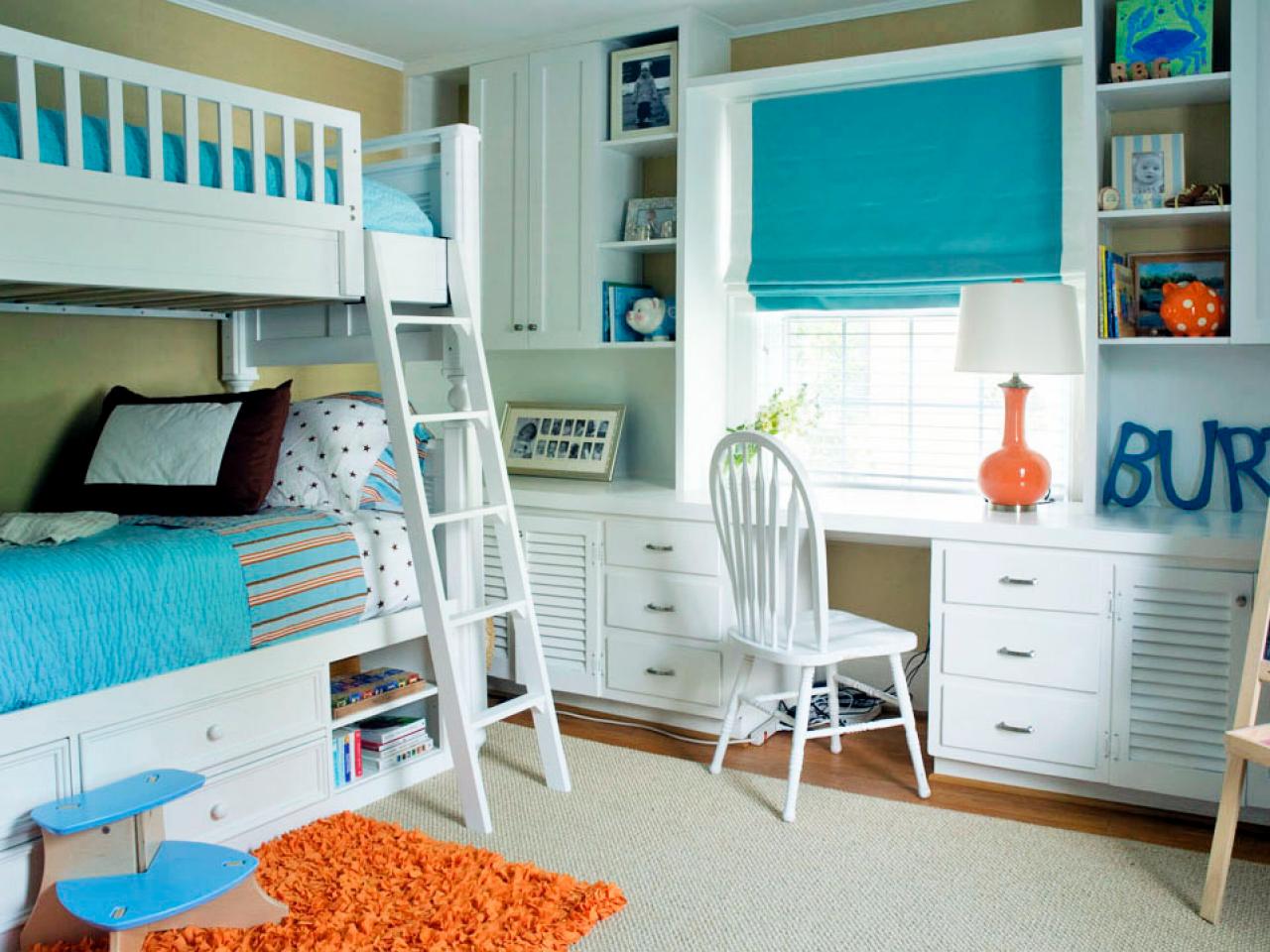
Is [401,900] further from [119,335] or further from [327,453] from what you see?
[119,335]

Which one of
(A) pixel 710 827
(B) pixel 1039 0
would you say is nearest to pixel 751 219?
(B) pixel 1039 0

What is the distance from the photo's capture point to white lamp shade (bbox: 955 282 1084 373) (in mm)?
3234

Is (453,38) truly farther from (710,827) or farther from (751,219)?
(710,827)

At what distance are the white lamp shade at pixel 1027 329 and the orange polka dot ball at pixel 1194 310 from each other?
0.25 m

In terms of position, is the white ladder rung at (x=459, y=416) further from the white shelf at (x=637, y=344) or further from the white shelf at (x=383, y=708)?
the white shelf at (x=637, y=344)

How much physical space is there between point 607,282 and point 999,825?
7.23ft

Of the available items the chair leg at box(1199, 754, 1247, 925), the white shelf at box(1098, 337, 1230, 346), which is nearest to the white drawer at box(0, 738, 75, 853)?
the chair leg at box(1199, 754, 1247, 925)

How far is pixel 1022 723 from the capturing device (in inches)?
123

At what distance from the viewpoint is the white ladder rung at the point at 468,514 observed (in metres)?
2.99

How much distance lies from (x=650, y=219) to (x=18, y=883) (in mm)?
2760

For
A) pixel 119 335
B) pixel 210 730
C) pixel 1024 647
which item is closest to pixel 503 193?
pixel 119 335

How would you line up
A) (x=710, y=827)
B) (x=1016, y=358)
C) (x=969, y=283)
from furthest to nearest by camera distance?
1. (x=969, y=283)
2. (x=1016, y=358)
3. (x=710, y=827)

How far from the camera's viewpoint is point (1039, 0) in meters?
3.62

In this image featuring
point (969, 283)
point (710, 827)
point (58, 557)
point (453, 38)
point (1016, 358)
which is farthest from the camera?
point (453, 38)
